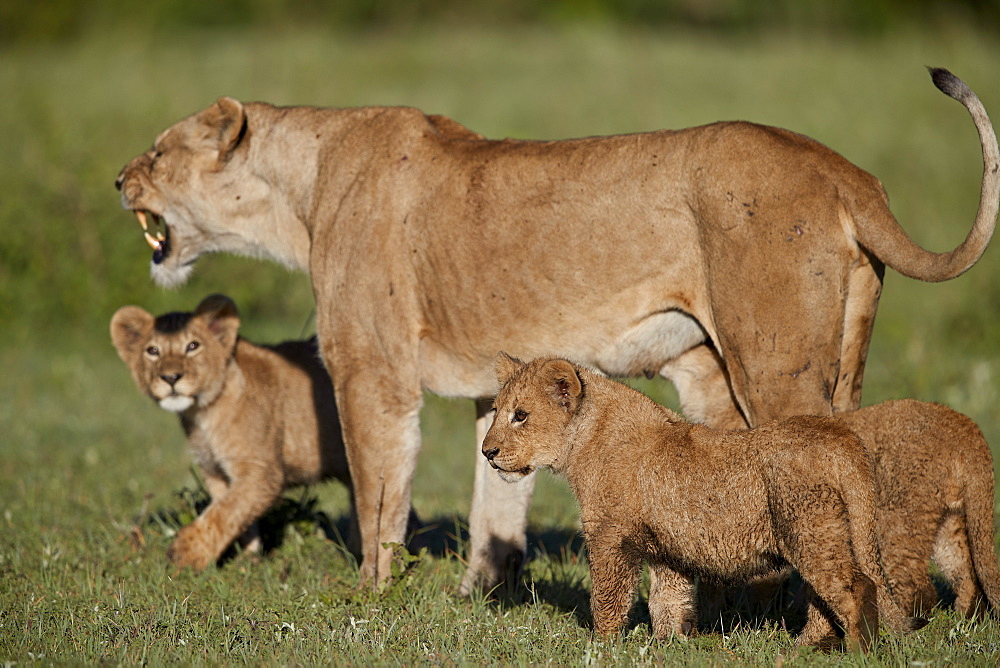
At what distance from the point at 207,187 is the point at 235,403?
4.13 ft

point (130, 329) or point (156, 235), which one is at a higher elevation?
point (156, 235)

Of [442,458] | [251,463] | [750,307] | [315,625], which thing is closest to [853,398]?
[750,307]

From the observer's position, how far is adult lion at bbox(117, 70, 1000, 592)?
15.3ft

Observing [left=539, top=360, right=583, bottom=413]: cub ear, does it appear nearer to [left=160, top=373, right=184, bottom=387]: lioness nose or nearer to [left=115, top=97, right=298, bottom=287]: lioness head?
[left=115, top=97, right=298, bottom=287]: lioness head

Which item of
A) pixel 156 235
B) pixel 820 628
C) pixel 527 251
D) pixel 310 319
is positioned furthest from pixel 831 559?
pixel 310 319

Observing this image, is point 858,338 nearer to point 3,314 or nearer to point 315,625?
point 315,625

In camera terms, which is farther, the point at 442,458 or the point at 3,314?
the point at 3,314

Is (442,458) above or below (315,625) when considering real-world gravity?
below

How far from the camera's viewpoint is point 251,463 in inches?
261

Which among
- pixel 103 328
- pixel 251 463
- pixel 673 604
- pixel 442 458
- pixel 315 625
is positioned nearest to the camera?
pixel 673 604

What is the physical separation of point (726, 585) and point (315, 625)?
168cm

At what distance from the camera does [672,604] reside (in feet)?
15.3

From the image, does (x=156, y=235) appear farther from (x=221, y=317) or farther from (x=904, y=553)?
(x=904, y=553)

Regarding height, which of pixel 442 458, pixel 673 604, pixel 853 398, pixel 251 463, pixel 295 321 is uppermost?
pixel 853 398
